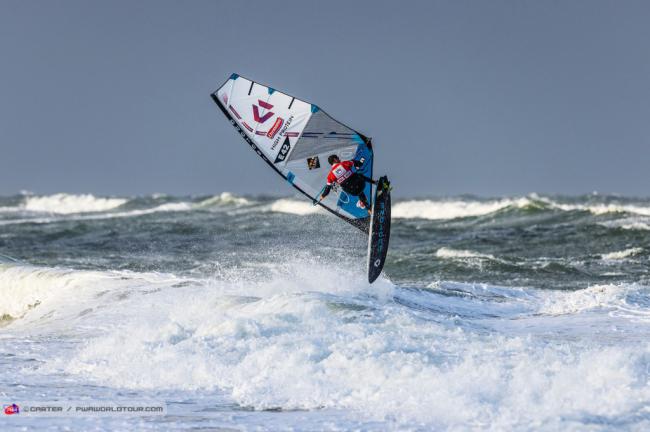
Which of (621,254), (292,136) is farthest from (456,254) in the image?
(292,136)

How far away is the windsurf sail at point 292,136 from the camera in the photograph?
12094 millimetres

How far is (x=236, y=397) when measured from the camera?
7.23 m

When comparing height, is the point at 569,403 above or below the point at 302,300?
below

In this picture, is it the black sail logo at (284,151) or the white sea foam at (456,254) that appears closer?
the black sail logo at (284,151)

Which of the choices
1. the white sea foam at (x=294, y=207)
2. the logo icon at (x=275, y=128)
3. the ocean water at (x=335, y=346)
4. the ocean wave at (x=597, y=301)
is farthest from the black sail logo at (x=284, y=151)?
the white sea foam at (x=294, y=207)

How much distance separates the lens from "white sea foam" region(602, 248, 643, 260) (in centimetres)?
1935

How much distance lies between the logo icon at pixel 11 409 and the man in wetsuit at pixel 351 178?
5.95 meters

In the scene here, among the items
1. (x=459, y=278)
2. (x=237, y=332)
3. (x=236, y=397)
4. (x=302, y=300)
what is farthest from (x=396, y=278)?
(x=236, y=397)

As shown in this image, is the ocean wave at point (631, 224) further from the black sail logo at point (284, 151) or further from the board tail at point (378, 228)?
the black sail logo at point (284, 151)

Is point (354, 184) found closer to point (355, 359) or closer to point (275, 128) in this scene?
point (275, 128)

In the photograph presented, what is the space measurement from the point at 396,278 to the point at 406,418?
32.3 ft

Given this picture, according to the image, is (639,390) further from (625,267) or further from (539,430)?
(625,267)

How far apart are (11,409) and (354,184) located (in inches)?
240

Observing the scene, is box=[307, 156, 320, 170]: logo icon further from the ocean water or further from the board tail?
the ocean water
